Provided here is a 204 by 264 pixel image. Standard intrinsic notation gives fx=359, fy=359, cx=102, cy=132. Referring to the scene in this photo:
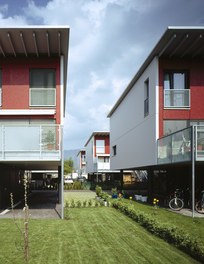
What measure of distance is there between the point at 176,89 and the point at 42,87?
8573 mm

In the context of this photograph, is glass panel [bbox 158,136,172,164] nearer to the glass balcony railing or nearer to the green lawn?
the glass balcony railing

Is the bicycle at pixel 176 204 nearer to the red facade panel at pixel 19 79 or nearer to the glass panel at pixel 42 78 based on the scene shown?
the red facade panel at pixel 19 79

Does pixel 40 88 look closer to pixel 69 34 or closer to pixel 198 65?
pixel 69 34

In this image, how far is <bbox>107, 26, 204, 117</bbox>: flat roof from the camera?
20.2 metres

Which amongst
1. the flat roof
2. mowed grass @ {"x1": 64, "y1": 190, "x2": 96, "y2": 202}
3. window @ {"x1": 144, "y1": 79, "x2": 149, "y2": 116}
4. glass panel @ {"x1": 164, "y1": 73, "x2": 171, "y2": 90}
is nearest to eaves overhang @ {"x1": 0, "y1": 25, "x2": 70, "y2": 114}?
the flat roof

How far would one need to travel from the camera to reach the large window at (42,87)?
21.1m

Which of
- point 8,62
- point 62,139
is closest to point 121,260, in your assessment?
point 62,139

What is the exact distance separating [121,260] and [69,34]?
13554 millimetres

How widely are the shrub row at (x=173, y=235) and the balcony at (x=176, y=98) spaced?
9.44 m

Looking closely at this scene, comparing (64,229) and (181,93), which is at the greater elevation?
(181,93)

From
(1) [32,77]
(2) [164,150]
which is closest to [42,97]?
(1) [32,77]

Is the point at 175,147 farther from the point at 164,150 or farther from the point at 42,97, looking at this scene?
the point at 42,97

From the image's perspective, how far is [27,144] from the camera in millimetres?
16906

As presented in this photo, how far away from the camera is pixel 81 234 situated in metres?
12.6
